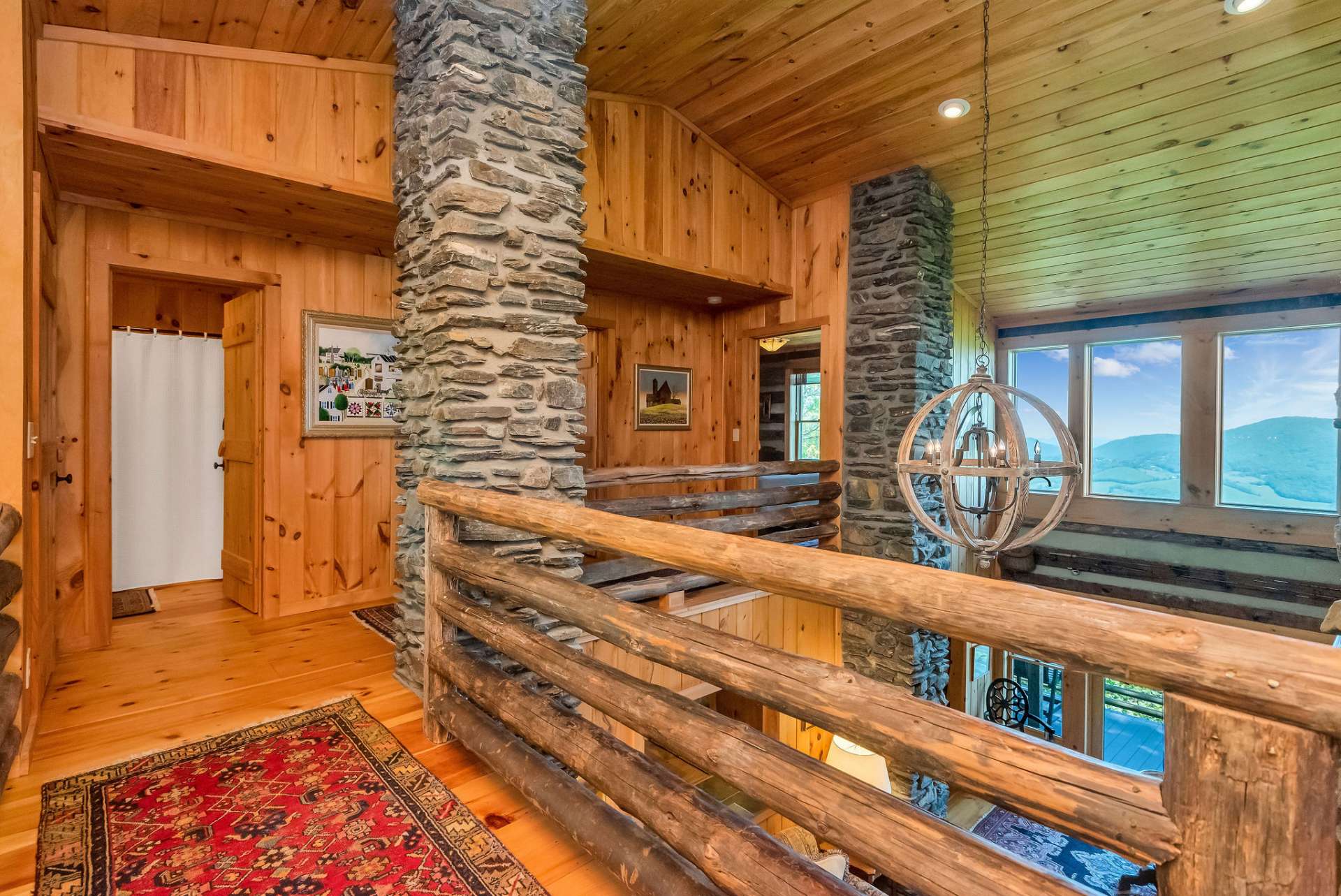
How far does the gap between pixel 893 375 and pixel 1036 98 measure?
6.02ft

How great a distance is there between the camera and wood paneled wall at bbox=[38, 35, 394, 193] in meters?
2.47

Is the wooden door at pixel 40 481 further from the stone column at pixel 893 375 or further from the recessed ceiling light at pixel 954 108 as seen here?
the stone column at pixel 893 375

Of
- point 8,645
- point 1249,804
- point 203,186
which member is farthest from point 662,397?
point 1249,804

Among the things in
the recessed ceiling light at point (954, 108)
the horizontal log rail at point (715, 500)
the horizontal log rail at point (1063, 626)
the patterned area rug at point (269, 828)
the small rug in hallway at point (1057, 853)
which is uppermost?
the recessed ceiling light at point (954, 108)

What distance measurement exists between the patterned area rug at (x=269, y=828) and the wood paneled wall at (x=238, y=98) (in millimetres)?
2476

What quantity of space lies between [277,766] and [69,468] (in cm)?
219

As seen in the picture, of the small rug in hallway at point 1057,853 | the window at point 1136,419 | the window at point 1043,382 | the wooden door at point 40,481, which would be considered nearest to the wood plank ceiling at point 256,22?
the wooden door at point 40,481

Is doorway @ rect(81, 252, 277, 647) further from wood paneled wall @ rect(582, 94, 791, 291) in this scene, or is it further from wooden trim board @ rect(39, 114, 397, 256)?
wood paneled wall @ rect(582, 94, 791, 291)

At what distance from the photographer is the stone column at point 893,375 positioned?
4.43 meters

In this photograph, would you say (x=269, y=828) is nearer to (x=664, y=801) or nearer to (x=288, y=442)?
(x=664, y=801)

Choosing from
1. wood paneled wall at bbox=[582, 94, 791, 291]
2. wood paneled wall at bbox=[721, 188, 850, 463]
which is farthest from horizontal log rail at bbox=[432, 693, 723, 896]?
wood paneled wall at bbox=[721, 188, 850, 463]

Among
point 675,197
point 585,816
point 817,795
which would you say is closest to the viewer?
point 817,795

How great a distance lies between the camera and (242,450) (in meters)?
4.09

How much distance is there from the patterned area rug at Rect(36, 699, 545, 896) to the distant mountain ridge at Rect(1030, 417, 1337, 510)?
6.18 metres
